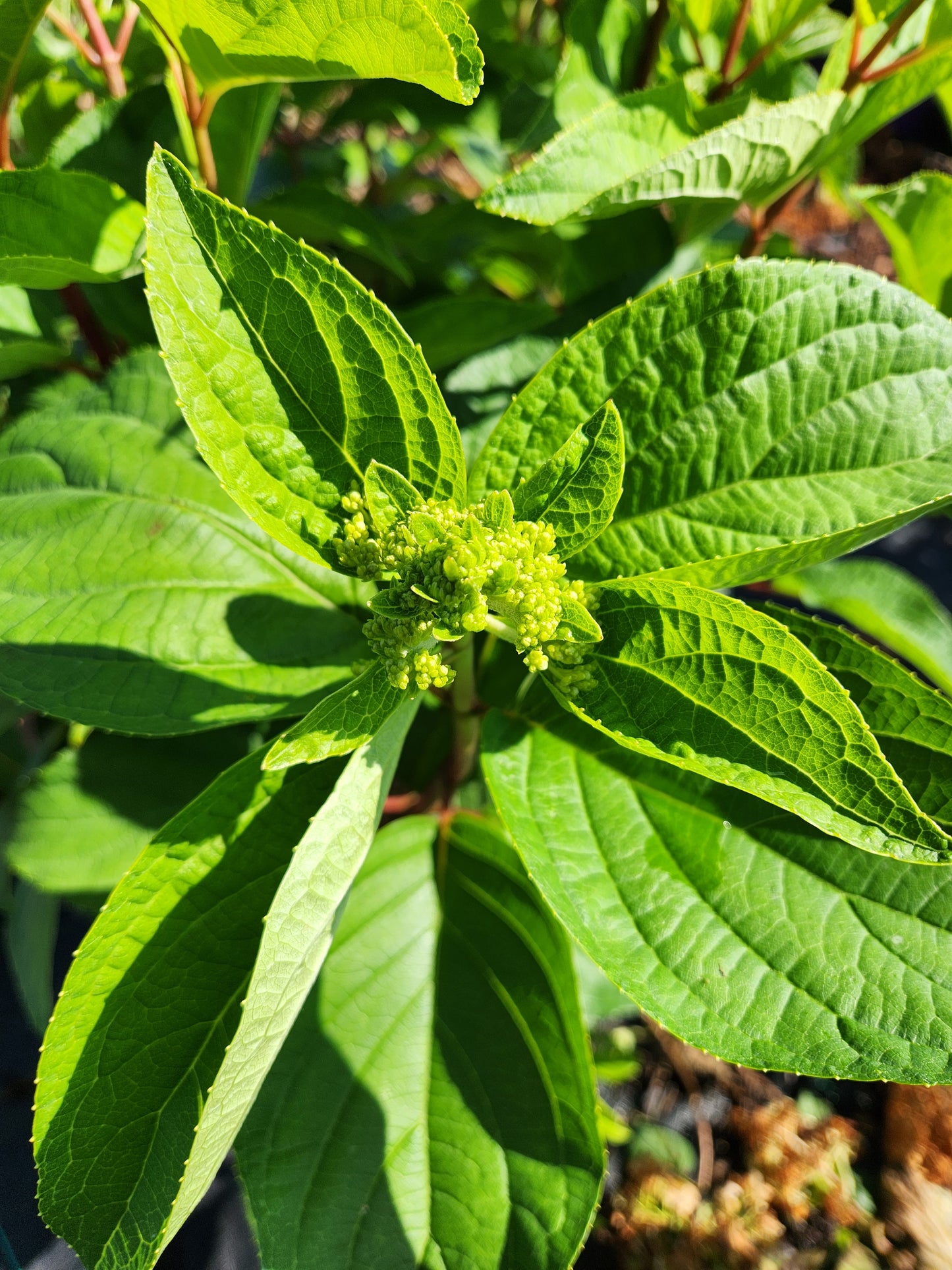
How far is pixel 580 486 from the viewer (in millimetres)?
713

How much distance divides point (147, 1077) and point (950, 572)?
8.67 ft

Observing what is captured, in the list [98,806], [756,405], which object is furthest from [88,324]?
[756,405]

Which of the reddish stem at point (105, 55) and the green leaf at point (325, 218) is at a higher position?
the reddish stem at point (105, 55)

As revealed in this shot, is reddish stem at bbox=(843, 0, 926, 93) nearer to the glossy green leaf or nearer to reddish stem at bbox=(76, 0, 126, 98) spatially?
the glossy green leaf

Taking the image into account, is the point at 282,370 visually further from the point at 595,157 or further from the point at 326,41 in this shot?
the point at 595,157

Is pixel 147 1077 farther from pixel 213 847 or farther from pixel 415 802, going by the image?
pixel 415 802

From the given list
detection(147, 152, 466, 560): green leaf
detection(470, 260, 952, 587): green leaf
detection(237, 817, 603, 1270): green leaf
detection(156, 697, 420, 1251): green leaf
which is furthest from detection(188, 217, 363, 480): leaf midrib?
detection(237, 817, 603, 1270): green leaf

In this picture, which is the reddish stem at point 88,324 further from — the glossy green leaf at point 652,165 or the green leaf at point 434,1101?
the green leaf at point 434,1101

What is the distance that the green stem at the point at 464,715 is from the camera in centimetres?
88

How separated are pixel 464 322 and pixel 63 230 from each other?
46 centimetres

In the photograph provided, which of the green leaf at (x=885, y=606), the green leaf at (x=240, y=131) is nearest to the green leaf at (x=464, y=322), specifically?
the green leaf at (x=240, y=131)

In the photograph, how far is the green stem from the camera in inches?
34.7

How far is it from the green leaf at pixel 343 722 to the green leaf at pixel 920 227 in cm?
81

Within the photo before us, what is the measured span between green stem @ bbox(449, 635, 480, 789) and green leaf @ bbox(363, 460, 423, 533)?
13 centimetres
